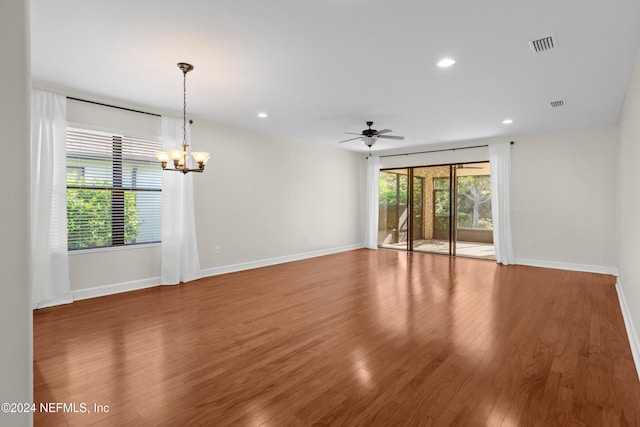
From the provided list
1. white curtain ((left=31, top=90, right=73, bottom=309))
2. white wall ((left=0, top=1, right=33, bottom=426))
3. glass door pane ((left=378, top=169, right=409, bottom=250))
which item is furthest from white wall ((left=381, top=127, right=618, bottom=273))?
white curtain ((left=31, top=90, right=73, bottom=309))

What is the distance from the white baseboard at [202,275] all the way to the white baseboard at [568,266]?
4.34 metres

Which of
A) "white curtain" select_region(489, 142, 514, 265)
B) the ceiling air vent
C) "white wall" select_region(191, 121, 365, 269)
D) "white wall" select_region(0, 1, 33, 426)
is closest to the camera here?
"white wall" select_region(0, 1, 33, 426)

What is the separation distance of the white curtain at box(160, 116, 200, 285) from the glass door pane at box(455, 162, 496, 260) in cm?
618

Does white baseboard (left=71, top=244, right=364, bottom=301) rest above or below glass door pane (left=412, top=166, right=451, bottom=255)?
below

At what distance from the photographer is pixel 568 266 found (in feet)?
20.5

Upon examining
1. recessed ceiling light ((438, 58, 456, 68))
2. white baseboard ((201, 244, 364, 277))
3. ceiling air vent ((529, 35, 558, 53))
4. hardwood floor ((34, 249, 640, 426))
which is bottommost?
hardwood floor ((34, 249, 640, 426))

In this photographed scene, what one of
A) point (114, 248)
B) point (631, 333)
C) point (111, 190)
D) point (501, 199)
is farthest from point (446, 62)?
point (114, 248)

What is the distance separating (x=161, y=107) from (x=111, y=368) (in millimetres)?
3912

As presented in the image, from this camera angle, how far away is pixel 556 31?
105 inches

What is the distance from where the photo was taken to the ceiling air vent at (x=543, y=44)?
279cm

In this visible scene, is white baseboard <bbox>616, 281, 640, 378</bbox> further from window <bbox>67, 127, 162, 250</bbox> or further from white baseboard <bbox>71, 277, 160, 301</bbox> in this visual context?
window <bbox>67, 127, 162, 250</bbox>

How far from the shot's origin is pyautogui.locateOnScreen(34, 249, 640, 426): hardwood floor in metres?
2.02

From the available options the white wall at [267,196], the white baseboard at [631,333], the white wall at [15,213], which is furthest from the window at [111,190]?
the white baseboard at [631,333]

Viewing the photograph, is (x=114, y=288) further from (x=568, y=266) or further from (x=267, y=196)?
(x=568, y=266)
